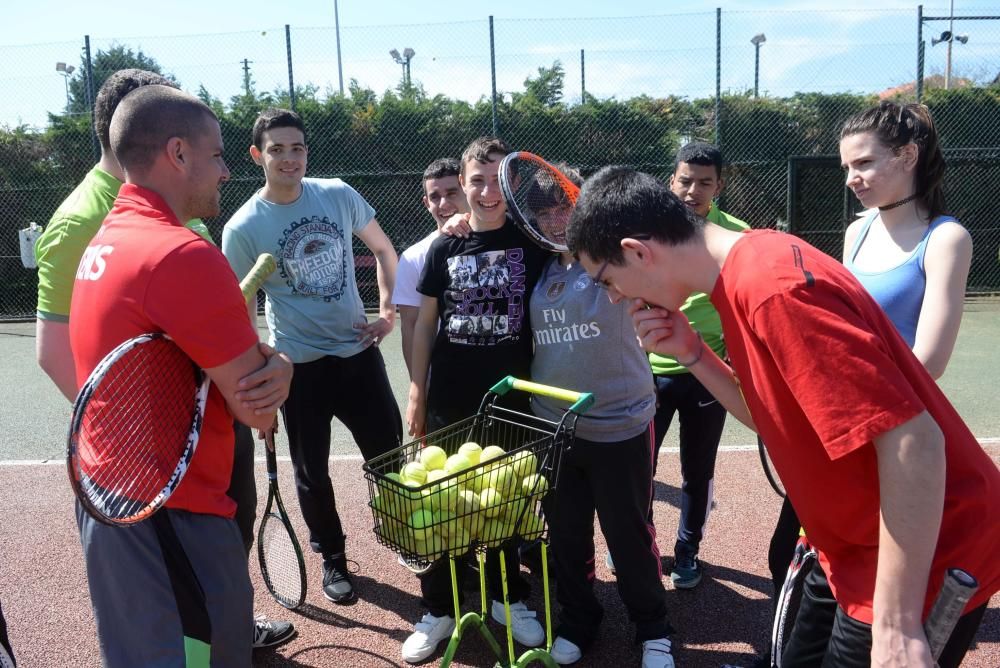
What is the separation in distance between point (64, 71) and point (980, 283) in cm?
1588

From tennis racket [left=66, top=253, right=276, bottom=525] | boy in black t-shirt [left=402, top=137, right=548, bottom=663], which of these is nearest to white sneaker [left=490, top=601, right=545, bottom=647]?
boy in black t-shirt [left=402, top=137, right=548, bottom=663]

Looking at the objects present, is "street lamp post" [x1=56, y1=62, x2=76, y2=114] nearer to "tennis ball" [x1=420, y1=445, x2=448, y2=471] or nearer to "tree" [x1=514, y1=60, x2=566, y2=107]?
"tree" [x1=514, y1=60, x2=566, y2=107]

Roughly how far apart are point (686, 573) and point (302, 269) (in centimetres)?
248

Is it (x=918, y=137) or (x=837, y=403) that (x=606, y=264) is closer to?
(x=837, y=403)

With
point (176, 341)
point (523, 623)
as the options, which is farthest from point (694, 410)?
point (176, 341)

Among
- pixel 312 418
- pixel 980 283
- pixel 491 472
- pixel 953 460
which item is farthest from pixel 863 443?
pixel 980 283

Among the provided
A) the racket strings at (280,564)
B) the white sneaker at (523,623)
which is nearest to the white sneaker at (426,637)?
the white sneaker at (523,623)

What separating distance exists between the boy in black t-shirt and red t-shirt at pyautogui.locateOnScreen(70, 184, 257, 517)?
55.5 inches

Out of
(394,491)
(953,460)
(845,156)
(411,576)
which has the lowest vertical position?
(411,576)

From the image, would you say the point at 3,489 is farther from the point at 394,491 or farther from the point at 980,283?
the point at 980,283

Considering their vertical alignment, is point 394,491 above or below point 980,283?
above

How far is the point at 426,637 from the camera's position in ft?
11.3

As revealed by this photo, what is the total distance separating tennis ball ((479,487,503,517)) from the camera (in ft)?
7.81

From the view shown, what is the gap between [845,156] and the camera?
283 centimetres
